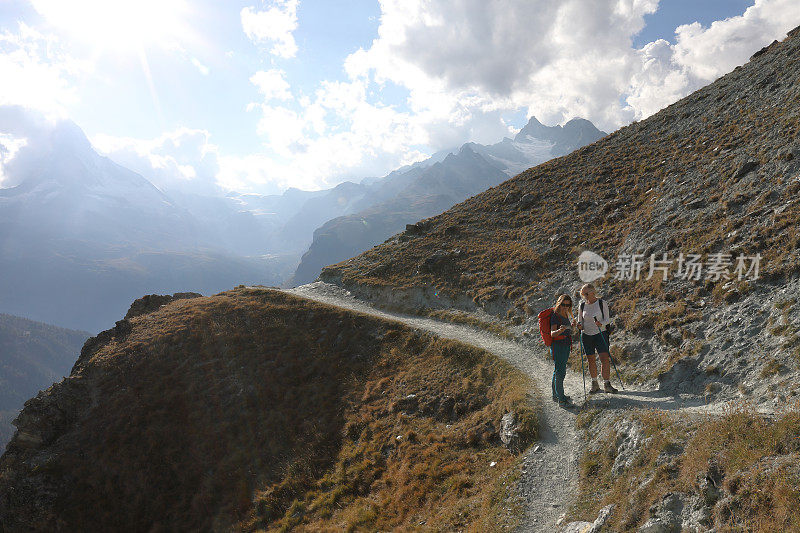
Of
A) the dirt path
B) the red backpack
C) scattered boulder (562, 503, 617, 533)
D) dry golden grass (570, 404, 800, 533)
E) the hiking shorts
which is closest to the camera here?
dry golden grass (570, 404, 800, 533)

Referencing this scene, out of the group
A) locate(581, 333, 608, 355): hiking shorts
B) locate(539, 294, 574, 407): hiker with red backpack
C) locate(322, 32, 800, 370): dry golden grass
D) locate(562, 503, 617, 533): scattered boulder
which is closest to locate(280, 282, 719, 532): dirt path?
locate(562, 503, 617, 533): scattered boulder

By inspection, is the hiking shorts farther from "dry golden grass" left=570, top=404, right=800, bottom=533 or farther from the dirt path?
"dry golden grass" left=570, top=404, right=800, bottom=533

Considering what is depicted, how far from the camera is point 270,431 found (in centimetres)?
2383

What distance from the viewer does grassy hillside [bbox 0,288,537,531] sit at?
1532 centimetres

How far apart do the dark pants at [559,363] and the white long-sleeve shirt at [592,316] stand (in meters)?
1.13

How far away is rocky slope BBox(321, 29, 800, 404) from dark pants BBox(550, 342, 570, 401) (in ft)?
13.1

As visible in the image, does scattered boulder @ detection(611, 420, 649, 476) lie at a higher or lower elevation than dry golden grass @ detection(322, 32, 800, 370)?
lower

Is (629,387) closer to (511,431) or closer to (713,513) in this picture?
(511,431)

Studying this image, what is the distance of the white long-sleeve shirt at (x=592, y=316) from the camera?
46.0 feet

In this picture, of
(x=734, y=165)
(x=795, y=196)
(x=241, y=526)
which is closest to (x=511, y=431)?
(x=241, y=526)

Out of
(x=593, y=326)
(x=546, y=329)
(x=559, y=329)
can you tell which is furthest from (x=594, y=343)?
(x=546, y=329)

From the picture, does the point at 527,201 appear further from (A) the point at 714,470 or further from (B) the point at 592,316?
(A) the point at 714,470

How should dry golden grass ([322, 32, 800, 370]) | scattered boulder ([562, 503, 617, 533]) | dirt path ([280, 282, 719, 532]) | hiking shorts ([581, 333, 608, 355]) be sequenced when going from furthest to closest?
dry golden grass ([322, 32, 800, 370]) → hiking shorts ([581, 333, 608, 355]) → dirt path ([280, 282, 719, 532]) → scattered boulder ([562, 503, 617, 533])

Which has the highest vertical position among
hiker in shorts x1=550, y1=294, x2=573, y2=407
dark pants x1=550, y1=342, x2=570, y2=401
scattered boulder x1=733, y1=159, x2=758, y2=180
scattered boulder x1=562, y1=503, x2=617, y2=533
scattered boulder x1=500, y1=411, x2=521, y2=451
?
scattered boulder x1=733, y1=159, x2=758, y2=180
